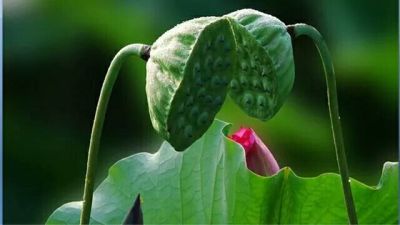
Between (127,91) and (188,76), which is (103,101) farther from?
(127,91)

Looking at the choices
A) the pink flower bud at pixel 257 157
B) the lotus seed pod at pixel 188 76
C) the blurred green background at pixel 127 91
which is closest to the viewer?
the lotus seed pod at pixel 188 76

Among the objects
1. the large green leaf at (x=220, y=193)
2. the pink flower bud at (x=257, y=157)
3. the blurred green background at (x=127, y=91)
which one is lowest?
the blurred green background at (x=127, y=91)

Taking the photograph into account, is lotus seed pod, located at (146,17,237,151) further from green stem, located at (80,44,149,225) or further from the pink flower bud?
the pink flower bud

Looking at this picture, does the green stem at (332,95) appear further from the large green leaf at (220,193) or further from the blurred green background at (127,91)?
the blurred green background at (127,91)

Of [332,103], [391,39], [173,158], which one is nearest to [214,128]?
[173,158]

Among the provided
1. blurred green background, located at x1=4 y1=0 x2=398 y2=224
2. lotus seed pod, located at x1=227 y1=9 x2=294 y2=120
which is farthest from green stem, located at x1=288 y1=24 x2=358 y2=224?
blurred green background, located at x1=4 y1=0 x2=398 y2=224

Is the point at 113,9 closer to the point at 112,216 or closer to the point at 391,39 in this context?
the point at 391,39

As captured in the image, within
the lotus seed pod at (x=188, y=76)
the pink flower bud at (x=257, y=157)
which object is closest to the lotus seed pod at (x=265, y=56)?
the lotus seed pod at (x=188, y=76)
